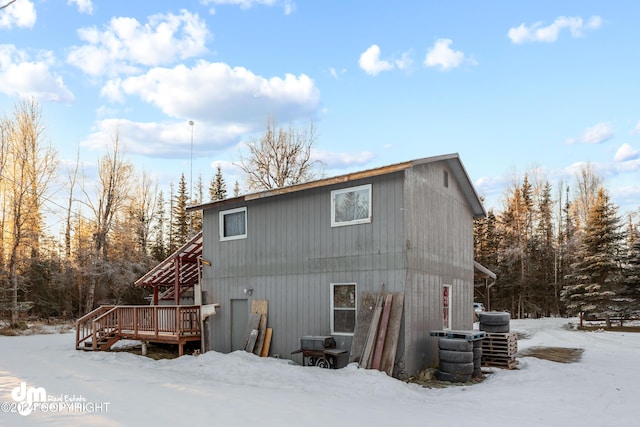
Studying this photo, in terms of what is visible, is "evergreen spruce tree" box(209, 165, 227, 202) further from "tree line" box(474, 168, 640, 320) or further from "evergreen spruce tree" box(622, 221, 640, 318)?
"evergreen spruce tree" box(622, 221, 640, 318)

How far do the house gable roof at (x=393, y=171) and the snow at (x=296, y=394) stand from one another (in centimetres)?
432

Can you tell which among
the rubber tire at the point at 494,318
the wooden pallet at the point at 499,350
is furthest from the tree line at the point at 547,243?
the wooden pallet at the point at 499,350

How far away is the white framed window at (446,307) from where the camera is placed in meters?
12.8

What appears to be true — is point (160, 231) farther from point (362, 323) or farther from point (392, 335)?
point (392, 335)

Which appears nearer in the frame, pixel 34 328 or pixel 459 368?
pixel 459 368

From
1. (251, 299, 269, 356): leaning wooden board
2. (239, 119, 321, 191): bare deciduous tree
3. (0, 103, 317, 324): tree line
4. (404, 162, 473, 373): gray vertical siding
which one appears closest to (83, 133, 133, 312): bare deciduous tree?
(0, 103, 317, 324): tree line

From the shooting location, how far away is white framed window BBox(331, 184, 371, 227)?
11.3 meters

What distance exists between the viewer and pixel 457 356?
10.1 meters

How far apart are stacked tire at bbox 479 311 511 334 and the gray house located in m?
1.05

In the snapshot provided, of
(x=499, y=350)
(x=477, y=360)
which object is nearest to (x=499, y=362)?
(x=499, y=350)

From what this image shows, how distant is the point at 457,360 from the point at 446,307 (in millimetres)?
3079

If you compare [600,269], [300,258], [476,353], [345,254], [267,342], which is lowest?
[267,342]

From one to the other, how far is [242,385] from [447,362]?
4.46 meters

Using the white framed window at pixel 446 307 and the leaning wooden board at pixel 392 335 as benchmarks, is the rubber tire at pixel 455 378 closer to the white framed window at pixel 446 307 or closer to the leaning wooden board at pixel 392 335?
the leaning wooden board at pixel 392 335
